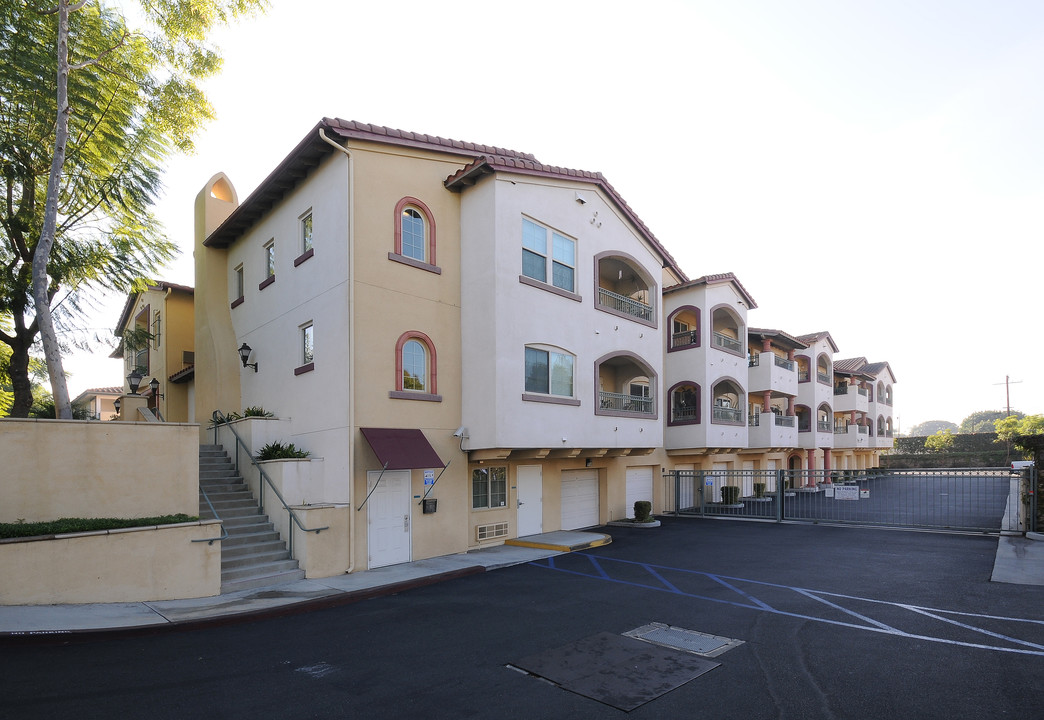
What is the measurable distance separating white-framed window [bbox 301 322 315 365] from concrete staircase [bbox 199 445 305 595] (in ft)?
11.2

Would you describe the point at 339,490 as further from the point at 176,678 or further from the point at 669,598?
the point at 669,598

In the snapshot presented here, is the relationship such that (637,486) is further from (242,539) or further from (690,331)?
(242,539)

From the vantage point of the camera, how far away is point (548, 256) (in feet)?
52.2

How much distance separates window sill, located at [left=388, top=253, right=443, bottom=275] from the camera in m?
13.7

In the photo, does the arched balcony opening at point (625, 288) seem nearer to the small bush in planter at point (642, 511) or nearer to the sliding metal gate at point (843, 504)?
the small bush in planter at point (642, 511)

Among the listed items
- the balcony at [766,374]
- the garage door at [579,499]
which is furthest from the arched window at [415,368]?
the balcony at [766,374]

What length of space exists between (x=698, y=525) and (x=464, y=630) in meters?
13.5

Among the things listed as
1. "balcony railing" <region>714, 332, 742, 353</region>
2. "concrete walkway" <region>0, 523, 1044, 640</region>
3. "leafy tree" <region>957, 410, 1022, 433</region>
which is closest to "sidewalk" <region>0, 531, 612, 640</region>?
"concrete walkway" <region>0, 523, 1044, 640</region>

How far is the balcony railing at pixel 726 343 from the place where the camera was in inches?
974

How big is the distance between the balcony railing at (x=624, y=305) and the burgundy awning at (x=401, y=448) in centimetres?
765

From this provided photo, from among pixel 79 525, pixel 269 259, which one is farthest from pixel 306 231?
pixel 79 525

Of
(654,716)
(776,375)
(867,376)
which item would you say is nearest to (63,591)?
(654,716)

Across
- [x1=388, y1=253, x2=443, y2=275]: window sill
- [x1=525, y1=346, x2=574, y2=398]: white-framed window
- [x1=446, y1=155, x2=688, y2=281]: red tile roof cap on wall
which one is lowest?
[x1=525, y1=346, x2=574, y2=398]: white-framed window

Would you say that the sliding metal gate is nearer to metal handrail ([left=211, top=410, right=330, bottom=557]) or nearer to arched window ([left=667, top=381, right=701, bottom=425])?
arched window ([left=667, top=381, right=701, bottom=425])
